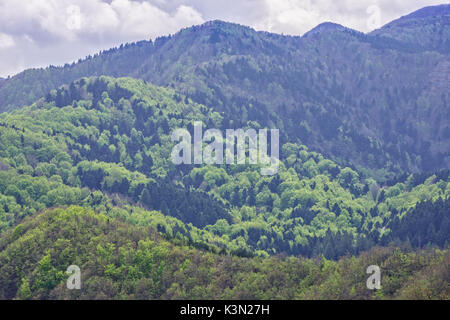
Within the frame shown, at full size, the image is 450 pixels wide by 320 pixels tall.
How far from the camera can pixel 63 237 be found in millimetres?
141625

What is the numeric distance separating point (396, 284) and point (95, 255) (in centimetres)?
6134

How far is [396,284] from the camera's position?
106 m

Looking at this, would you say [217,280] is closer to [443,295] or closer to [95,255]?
[95,255]

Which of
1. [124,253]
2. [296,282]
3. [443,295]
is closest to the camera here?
[443,295]

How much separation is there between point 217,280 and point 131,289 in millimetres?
16538
